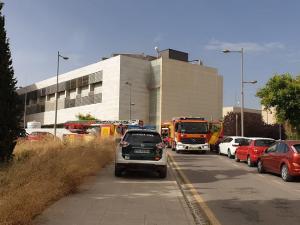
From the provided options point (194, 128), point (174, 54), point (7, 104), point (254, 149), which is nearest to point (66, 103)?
point (174, 54)

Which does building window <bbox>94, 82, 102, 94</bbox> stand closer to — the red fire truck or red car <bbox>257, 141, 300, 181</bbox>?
the red fire truck

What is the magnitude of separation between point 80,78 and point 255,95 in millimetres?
54512

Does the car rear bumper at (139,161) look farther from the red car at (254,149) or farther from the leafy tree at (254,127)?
the leafy tree at (254,127)

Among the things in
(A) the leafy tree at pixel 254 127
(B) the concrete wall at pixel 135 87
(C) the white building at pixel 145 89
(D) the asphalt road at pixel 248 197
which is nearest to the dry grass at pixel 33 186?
(D) the asphalt road at pixel 248 197

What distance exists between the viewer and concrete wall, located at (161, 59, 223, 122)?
73.8 meters

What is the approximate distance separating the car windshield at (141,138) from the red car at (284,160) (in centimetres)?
473

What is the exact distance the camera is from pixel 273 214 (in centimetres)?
1034

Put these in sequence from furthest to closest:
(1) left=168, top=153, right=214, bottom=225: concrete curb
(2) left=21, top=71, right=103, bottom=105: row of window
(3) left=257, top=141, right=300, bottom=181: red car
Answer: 1. (2) left=21, top=71, right=103, bottom=105: row of window
2. (3) left=257, top=141, right=300, bottom=181: red car
3. (1) left=168, top=153, right=214, bottom=225: concrete curb

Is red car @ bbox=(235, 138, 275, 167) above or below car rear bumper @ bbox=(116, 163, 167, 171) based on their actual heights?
above

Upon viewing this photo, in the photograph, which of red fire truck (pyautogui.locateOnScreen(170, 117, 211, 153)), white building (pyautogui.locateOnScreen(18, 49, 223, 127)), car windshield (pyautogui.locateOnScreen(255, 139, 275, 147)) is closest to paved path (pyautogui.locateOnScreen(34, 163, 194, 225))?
car windshield (pyautogui.locateOnScreen(255, 139, 275, 147))

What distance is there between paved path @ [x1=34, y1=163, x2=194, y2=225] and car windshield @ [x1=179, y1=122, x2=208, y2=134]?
19.9m

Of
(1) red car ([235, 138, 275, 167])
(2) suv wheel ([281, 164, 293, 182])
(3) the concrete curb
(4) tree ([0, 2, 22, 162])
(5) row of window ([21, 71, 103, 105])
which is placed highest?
(5) row of window ([21, 71, 103, 105])

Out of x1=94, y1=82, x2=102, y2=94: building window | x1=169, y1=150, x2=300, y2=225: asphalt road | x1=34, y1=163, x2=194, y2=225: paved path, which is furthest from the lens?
x1=94, y1=82, x2=102, y2=94: building window

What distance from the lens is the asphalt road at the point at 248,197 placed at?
9875mm
